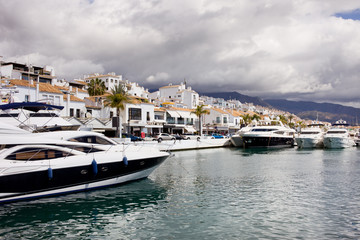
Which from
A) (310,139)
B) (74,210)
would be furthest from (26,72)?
(74,210)

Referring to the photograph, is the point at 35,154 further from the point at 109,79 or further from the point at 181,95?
the point at 181,95

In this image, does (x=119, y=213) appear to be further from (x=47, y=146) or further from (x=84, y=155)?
(x=47, y=146)

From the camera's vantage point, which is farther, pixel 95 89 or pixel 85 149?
pixel 95 89

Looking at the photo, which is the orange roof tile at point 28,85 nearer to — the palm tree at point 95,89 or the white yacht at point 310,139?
the palm tree at point 95,89

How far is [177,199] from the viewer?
15320 mm

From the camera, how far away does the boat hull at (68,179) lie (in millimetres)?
14117

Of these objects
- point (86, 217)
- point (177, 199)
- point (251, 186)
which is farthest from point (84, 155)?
point (251, 186)

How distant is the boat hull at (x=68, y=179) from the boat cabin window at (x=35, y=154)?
850 mm

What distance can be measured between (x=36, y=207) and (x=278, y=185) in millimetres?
13580

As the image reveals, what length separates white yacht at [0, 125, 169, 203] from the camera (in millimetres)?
14266

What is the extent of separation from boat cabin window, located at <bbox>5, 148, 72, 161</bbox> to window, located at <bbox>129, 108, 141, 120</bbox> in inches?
1695

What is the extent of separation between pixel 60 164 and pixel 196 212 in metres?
7.29

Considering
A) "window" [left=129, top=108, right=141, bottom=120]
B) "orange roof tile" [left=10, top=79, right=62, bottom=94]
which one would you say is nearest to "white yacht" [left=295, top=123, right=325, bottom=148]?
"window" [left=129, top=108, right=141, bottom=120]

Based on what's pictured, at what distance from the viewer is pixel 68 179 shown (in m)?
15.6
